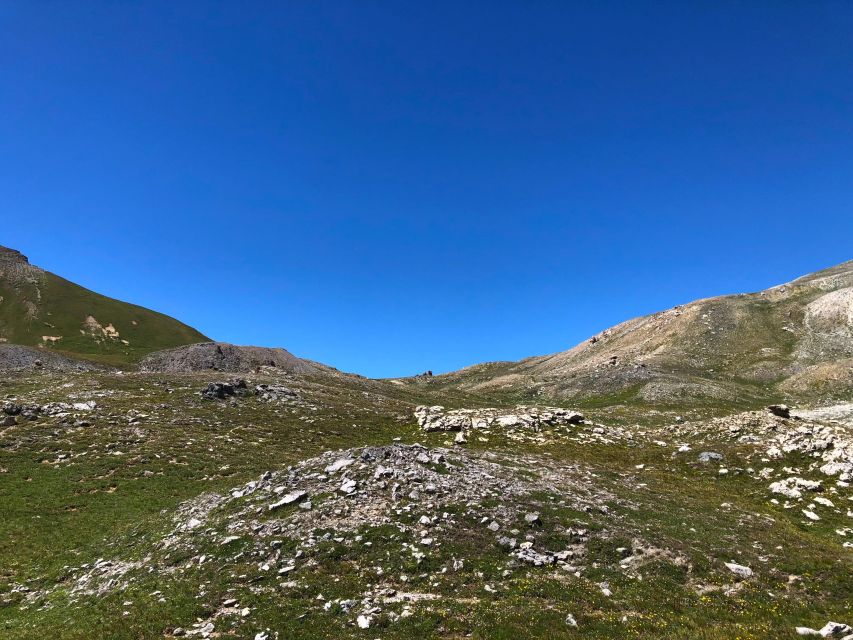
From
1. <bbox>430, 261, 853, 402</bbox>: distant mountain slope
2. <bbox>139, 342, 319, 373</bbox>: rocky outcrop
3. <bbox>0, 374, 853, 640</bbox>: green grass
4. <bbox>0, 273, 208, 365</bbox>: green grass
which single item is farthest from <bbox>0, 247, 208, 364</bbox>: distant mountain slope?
<bbox>0, 374, 853, 640</bbox>: green grass

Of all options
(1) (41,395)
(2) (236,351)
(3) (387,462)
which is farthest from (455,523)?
(2) (236,351)

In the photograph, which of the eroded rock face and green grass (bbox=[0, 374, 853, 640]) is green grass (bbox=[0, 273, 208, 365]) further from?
the eroded rock face

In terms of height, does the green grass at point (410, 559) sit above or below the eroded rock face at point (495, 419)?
below

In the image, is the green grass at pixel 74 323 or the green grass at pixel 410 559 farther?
the green grass at pixel 74 323

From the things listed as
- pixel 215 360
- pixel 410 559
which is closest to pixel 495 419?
pixel 410 559

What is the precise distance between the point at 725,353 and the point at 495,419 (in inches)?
3729

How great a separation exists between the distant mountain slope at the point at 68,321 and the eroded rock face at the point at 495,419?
5093 inches

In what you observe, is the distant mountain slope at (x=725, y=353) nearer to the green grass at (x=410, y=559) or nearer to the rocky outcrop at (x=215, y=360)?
the green grass at (x=410, y=559)

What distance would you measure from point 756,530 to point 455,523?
761 inches

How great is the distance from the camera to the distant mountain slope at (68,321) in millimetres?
158875

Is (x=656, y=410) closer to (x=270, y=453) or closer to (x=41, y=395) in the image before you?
(x=270, y=453)

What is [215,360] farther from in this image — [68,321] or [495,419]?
[68,321]

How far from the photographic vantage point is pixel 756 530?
2739 cm

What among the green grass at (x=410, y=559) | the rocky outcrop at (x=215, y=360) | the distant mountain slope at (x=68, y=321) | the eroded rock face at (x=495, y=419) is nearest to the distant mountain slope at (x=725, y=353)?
the eroded rock face at (x=495, y=419)
